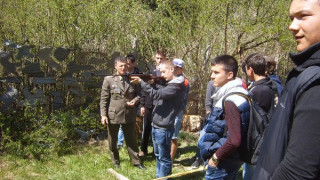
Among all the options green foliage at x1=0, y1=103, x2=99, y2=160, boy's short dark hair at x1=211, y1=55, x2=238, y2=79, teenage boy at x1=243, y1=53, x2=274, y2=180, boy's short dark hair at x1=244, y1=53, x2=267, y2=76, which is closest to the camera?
boy's short dark hair at x1=211, y1=55, x2=238, y2=79

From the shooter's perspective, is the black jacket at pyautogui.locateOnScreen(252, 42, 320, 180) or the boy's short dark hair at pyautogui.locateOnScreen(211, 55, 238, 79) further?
the boy's short dark hair at pyautogui.locateOnScreen(211, 55, 238, 79)

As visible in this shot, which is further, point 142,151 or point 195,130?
point 195,130

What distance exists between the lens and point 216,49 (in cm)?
684

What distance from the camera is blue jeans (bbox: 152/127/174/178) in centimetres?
382

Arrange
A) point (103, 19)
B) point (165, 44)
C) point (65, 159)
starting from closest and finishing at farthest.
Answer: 1. point (65, 159)
2. point (103, 19)
3. point (165, 44)

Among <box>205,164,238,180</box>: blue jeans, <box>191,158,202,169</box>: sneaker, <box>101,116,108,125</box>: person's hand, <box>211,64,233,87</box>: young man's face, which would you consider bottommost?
<box>191,158,202,169</box>: sneaker

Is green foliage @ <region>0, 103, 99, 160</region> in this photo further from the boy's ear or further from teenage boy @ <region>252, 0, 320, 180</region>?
teenage boy @ <region>252, 0, 320, 180</region>

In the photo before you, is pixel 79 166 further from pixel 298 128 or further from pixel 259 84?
pixel 298 128

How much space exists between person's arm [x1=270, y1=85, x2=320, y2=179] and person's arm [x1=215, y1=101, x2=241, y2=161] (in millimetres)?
1133

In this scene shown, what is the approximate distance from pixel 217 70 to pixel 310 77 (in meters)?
1.59

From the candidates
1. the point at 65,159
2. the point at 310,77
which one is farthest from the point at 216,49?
the point at 310,77

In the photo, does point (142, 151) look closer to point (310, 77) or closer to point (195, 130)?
point (195, 130)

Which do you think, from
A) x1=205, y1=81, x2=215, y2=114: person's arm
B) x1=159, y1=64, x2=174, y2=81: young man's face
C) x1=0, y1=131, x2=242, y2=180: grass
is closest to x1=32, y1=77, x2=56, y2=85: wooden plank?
x1=0, y1=131, x2=242, y2=180: grass

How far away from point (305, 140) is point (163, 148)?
290 cm
